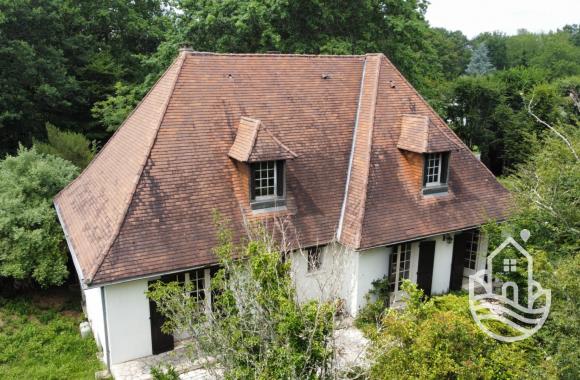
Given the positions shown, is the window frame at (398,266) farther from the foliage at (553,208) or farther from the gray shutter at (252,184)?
the gray shutter at (252,184)

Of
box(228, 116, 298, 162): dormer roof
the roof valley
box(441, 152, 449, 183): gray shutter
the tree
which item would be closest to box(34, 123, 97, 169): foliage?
box(228, 116, 298, 162): dormer roof

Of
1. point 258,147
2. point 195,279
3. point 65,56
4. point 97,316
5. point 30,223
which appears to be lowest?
point 97,316

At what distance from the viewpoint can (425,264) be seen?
1688cm

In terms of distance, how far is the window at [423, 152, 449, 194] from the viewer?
16.9 metres

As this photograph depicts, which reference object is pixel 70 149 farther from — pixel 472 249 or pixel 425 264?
pixel 472 249

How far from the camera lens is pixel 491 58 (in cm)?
9706

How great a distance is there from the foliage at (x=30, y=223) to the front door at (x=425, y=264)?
12.0 meters

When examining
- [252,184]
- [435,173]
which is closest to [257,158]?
[252,184]

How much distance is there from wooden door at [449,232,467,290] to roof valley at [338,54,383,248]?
4267 millimetres

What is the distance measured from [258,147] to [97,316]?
22.3 ft

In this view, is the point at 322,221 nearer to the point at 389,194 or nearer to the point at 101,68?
the point at 389,194

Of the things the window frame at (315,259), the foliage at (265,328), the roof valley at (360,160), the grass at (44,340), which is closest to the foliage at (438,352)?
the foliage at (265,328)

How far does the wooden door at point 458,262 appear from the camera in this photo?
17.5 metres

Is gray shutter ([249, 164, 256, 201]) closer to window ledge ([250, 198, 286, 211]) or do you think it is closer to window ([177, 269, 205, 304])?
window ledge ([250, 198, 286, 211])
